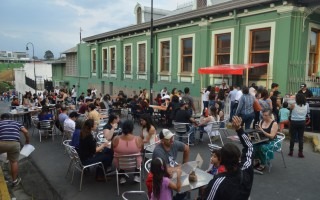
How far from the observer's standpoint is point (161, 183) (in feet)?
10.7

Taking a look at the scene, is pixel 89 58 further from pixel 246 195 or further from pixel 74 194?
pixel 246 195

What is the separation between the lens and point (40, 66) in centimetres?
4794

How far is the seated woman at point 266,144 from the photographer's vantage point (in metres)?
5.69

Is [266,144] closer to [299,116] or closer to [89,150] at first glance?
[299,116]

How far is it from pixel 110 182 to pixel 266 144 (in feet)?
11.5

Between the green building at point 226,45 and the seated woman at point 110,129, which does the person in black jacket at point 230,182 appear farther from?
the green building at point 226,45

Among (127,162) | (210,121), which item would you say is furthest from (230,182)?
(210,121)

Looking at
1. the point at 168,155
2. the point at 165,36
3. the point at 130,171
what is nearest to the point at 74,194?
the point at 130,171

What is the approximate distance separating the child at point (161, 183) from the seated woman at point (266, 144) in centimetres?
309

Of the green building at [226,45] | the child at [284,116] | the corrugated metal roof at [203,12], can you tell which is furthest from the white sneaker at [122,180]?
the corrugated metal roof at [203,12]

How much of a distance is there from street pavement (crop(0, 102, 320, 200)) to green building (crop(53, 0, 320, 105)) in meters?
5.41

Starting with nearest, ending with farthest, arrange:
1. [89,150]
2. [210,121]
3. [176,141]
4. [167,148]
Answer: [167,148] < [176,141] < [89,150] < [210,121]

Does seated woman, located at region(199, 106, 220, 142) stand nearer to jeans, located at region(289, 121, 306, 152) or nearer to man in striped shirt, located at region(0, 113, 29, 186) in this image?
jeans, located at region(289, 121, 306, 152)

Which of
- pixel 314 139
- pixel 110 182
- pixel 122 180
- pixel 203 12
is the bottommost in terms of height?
pixel 110 182
